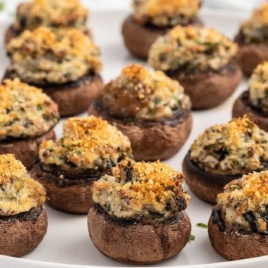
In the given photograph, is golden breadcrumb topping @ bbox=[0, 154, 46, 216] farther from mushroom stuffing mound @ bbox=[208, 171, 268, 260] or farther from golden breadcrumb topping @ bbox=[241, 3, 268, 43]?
golden breadcrumb topping @ bbox=[241, 3, 268, 43]

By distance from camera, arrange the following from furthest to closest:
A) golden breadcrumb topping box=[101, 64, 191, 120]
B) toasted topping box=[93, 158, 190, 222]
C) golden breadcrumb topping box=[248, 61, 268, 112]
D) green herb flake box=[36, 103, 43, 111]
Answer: golden breadcrumb topping box=[248, 61, 268, 112] < golden breadcrumb topping box=[101, 64, 191, 120] < green herb flake box=[36, 103, 43, 111] < toasted topping box=[93, 158, 190, 222]

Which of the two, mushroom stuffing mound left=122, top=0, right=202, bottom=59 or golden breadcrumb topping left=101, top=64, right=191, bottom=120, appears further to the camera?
mushroom stuffing mound left=122, top=0, right=202, bottom=59

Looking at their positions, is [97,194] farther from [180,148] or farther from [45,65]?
[45,65]

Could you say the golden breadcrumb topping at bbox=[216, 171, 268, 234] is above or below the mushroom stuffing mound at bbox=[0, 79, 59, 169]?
above

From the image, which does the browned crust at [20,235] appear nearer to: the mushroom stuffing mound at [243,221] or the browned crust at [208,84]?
the mushroom stuffing mound at [243,221]

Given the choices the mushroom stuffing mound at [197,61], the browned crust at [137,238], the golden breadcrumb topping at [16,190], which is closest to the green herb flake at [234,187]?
the browned crust at [137,238]

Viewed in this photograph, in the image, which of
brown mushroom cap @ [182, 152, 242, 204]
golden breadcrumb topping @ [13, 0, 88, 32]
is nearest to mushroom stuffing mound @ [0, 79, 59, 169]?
brown mushroom cap @ [182, 152, 242, 204]

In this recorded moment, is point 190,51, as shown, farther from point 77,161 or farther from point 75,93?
point 77,161
